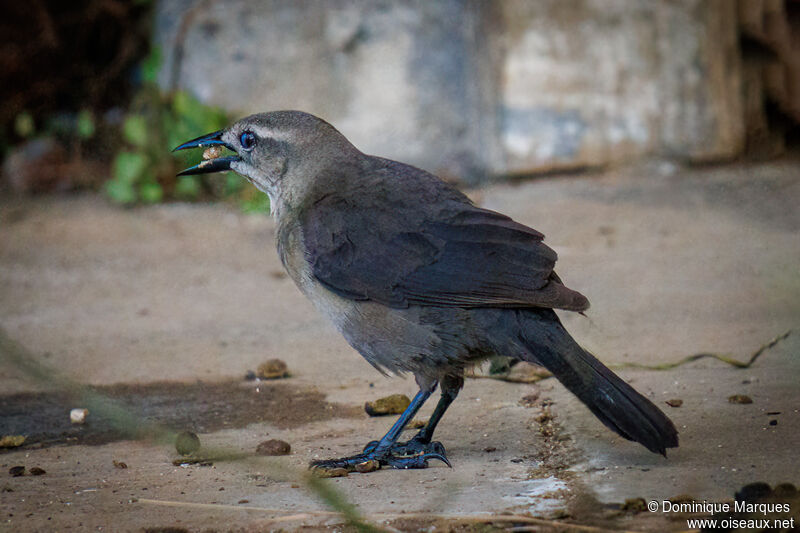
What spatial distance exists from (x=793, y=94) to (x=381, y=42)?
250 centimetres

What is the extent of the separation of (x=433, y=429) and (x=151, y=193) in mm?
3802

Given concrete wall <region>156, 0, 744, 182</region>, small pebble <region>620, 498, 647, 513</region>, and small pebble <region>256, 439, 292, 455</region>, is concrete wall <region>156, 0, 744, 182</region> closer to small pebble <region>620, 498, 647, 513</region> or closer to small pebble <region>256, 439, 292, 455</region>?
small pebble <region>256, 439, 292, 455</region>

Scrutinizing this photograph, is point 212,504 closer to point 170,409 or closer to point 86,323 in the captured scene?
point 170,409

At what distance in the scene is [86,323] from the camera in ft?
16.0

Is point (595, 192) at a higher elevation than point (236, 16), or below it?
below

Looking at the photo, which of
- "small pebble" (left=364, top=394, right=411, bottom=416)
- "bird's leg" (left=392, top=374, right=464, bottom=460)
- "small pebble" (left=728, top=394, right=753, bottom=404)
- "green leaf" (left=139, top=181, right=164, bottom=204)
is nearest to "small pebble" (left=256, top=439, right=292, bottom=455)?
"bird's leg" (left=392, top=374, right=464, bottom=460)

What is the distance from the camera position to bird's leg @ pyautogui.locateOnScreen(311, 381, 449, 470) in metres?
3.17

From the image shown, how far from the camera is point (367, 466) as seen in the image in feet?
10.4

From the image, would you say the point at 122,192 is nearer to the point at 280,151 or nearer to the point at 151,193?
the point at 151,193

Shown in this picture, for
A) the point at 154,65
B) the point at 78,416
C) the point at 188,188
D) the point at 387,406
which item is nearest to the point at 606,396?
the point at 387,406

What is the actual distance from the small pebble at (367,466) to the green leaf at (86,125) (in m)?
4.86

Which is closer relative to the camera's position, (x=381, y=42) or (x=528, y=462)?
(x=528, y=462)

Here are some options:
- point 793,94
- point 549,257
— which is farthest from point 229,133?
point 793,94

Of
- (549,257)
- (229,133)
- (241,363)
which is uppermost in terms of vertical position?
(229,133)
